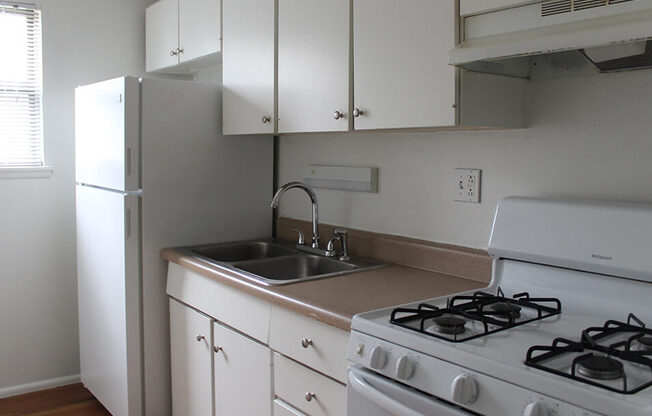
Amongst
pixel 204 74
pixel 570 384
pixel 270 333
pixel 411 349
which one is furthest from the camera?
pixel 204 74

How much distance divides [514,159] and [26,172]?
8.12 ft

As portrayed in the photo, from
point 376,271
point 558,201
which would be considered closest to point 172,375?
point 376,271

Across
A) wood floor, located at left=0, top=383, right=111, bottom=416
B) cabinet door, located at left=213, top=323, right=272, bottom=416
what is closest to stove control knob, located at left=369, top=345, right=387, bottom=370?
cabinet door, located at left=213, top=323, right=272, bottom=416

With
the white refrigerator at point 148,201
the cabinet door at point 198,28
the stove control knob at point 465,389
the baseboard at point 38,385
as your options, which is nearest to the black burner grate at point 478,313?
the stove control knob at point 465,389

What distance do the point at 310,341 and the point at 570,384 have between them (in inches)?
33.1

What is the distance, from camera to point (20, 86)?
10.4 ft

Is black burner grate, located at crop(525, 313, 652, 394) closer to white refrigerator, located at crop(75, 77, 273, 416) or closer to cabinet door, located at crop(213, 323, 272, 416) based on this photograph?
cabinet door, located at crop(213, 323, 272, 416)

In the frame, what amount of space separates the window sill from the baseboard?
43.3 inches

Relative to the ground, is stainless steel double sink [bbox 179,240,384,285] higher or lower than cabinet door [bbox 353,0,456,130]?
lower

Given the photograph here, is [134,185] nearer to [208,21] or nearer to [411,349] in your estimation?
[208,21]

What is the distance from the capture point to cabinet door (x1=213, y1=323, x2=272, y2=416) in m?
2.02

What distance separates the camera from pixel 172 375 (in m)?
2.69

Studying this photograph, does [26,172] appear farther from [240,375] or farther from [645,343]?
[645,343]

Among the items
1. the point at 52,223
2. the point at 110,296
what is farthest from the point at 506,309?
the point at 52,223
